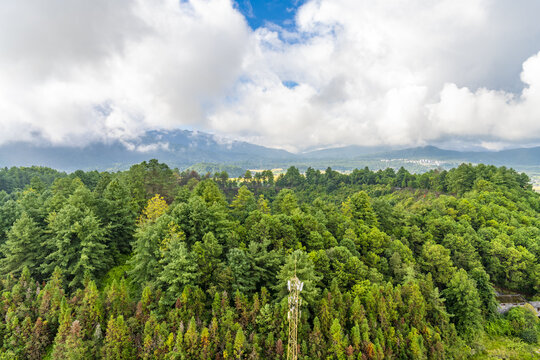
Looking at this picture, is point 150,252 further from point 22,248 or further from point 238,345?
point 22,248

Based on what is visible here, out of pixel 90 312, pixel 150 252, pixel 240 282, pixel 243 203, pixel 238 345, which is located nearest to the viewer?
pixel 238 345

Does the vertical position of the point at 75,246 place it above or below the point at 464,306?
above

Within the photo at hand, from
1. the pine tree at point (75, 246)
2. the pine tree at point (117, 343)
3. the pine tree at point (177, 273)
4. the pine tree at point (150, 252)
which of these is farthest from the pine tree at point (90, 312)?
the pine tree at point (75, 246)

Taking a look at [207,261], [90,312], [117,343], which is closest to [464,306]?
[207,261]

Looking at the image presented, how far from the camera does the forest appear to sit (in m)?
20.6

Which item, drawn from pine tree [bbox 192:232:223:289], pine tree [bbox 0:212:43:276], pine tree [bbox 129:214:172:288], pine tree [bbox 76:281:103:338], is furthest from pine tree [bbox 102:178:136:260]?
pine tree [bbox 192:232:223:289]

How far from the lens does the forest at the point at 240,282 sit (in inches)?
811

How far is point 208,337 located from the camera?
19.8 m

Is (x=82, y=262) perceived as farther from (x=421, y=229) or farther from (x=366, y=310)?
(x=421, y=229)

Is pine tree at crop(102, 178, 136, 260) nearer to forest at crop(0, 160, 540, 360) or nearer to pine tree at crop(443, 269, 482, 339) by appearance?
forest at crop(0, 160, 540, 360)

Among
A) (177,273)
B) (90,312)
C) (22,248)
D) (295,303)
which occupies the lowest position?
(90,312)

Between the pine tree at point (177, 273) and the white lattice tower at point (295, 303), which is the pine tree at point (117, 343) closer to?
the pine tree at point (177, 273)

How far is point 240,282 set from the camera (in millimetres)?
25547

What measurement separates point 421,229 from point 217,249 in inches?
1798
